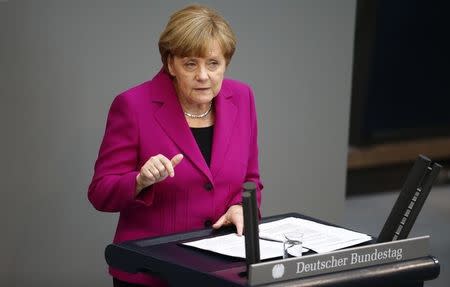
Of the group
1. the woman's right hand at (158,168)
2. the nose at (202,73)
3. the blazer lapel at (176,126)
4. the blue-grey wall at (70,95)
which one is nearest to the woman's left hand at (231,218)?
the blazer lapel at (176,126)

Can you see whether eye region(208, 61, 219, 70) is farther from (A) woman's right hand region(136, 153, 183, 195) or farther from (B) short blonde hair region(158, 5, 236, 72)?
(A) woman's right hand region(136, 153, 183, 195)

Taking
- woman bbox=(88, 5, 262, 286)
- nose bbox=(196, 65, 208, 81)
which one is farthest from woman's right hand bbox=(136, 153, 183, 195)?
nose bbox=(196, 65, 208, 81)

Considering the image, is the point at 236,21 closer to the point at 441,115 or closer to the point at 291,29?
the point at 291,29

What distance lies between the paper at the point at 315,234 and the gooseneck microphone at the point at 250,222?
0.31 meters

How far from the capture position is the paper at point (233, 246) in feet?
8.84

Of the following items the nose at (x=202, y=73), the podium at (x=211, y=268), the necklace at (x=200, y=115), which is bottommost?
the podium at (x=211, y=268)

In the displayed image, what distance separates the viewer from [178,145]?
3092 millimetres

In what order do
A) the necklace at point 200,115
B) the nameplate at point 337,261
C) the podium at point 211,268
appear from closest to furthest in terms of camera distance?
the nameplate at point 337,261 < the podium at point 211,268 < the necklace at point 200,115

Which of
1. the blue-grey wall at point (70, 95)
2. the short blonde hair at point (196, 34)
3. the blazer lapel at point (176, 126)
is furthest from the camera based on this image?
the blue-grey wall at point (70, 95)

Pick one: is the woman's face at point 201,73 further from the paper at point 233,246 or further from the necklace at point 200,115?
the paper at point 233,246

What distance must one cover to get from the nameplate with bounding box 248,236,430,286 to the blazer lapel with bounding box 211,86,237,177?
705 millimetres

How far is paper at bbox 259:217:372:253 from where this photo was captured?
109 inches

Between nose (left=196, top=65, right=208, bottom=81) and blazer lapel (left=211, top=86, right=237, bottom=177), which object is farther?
blazer lapel (left=211, top=86, right=237, bottom=177)

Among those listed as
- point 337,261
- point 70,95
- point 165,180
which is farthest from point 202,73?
point 70,95
